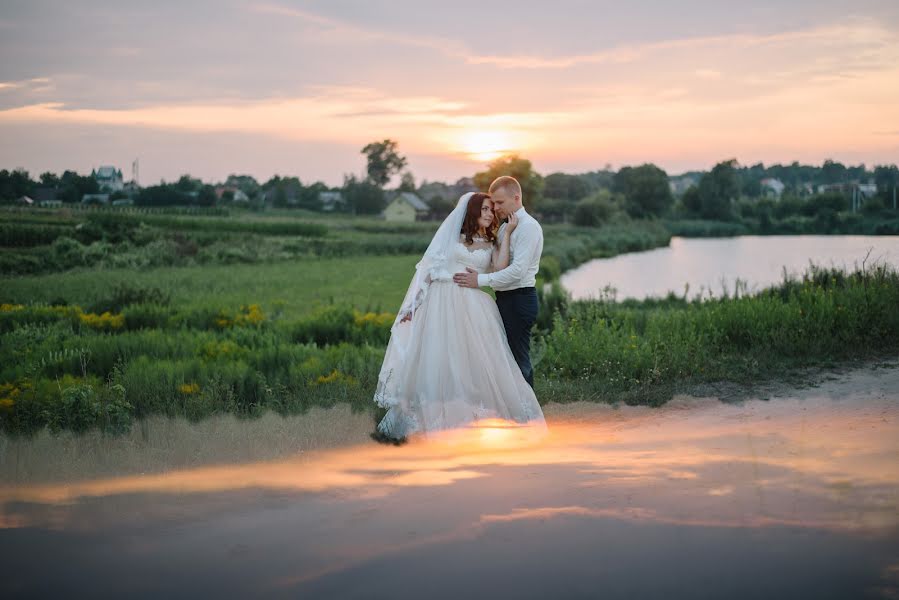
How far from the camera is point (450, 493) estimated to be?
Answer: 557 cm

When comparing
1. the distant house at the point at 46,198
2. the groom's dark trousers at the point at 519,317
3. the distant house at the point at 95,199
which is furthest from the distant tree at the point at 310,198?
the groom's dark trousers at the point at 519,317

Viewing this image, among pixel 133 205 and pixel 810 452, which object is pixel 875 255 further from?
pixel 133 205

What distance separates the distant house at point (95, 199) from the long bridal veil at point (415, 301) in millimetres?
19042

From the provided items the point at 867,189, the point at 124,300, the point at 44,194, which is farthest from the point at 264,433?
the point at 867,189

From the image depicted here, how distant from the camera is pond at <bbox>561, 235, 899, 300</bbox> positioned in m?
32.0

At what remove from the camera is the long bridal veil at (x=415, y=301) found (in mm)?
7371

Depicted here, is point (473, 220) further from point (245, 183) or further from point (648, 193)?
point (648, 193)

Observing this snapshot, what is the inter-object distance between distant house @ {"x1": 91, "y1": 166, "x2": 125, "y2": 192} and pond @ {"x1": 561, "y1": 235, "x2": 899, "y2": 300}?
1572 centimetres

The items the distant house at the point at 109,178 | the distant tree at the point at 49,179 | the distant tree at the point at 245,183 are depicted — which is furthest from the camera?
the distant tree at the point at 245,183

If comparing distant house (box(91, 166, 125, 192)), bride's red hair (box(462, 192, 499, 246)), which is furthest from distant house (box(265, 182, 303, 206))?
bride's red hair (box(462, 192, 499, 246))

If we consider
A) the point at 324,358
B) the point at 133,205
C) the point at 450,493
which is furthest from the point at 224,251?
the point at 450,493

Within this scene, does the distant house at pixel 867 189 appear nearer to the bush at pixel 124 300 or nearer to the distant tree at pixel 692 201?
the bush at pixel 124 300

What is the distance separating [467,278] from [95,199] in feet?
68.0

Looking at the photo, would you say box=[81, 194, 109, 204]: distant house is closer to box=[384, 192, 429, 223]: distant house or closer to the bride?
the bride
